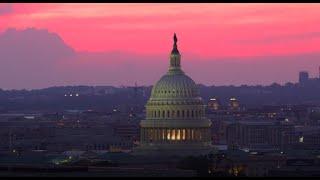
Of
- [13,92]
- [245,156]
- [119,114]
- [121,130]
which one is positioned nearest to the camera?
[245,156]

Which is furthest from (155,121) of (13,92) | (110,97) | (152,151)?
(110,97)

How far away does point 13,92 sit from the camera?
98.6m

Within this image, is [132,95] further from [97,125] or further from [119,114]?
[97,125]

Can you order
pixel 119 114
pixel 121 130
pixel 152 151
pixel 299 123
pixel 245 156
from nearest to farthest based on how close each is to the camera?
pixel 245 156
pixel 152 151
pixel 121 130
pixel 299 123
pixel 119 114

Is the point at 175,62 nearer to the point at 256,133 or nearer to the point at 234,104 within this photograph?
the point at 256,133

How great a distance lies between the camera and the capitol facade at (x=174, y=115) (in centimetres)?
4934

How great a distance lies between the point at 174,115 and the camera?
4962 centimetres

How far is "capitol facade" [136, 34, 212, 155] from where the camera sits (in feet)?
162

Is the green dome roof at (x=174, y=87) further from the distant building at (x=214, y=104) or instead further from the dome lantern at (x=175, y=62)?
the distant building at (x=214, y=104)

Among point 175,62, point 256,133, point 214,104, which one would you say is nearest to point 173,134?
point 175,62

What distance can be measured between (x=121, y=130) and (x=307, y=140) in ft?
29.6

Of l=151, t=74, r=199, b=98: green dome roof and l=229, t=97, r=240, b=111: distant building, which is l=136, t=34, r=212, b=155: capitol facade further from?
l=229, t=97, r=240, b=111: distant building

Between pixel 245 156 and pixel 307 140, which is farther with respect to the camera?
pixel 307 140

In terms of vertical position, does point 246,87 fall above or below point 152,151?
above
